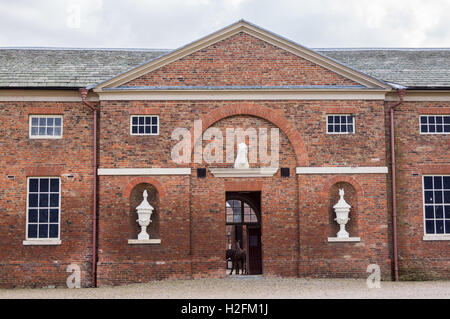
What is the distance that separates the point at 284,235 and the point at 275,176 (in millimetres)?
1964

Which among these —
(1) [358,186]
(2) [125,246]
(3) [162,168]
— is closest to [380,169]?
(1) [358,186]

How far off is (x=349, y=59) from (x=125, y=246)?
11.1 meters

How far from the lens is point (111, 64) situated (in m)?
23.8

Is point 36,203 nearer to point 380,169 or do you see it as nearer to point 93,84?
point 93,84

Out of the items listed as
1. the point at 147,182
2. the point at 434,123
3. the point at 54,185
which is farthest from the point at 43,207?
the point at 434,123

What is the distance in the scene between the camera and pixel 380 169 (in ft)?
70.5

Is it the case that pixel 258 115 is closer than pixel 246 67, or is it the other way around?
pixel 258 115

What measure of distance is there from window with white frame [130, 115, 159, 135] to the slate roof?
1.97 meters

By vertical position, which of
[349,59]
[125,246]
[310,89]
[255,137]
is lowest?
[125,246]

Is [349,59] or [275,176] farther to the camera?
[349,59]

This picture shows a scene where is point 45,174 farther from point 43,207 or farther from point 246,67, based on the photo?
point 246,67

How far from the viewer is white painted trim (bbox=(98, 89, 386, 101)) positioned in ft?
70.7

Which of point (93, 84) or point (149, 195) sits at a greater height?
point (93, 84)

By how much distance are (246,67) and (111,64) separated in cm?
529
